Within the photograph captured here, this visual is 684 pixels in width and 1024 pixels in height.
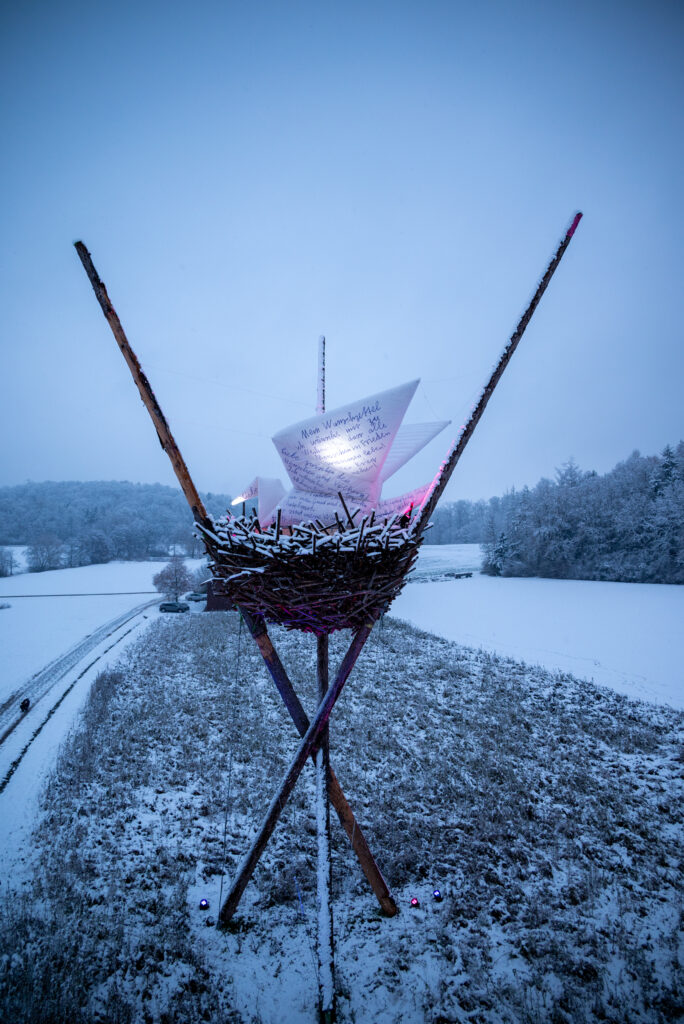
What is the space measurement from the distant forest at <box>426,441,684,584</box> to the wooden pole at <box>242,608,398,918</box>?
19669mm

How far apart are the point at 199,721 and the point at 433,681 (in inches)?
253

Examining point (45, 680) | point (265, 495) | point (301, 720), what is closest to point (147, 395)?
point (265, 495)

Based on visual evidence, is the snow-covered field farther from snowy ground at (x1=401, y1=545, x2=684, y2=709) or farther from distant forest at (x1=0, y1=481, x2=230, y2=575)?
snowy ground at (x1=401, y1=545, x2=684, y2=709)

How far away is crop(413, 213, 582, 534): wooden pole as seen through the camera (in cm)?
203

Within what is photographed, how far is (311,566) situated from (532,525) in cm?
3515

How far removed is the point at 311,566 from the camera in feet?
5.62

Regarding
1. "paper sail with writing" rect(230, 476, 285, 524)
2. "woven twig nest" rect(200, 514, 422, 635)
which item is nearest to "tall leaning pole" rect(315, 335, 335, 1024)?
"woven twig nest" rect(200, 514, 422, 635)

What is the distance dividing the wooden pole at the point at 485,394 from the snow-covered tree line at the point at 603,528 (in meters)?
25.4

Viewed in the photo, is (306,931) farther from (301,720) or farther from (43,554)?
(43,554)

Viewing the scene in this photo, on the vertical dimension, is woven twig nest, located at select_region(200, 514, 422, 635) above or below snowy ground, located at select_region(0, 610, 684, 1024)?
above

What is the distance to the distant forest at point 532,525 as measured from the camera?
2355 cm

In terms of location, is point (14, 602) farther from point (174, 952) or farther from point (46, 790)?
point (174, 952)

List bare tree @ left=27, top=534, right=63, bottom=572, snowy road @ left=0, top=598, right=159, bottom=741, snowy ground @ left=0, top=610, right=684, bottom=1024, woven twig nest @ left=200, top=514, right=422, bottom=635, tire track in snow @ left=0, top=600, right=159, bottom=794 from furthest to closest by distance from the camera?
1. bare tree @ left=27, top=534, right=63, bottom=572
2. snowy road @ left=0, top=598, right=159, bottom=741
3. tire track in snow @ left=0, top=600, right=159, bottom=794
4. snowy ground @ left=0, top=610, right=684, bottom=1024
5. woven twig nest @ left=200, top=514, right=422, bottom=635

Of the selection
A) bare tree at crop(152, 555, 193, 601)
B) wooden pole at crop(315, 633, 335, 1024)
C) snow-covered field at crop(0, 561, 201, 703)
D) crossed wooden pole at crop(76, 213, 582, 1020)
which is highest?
crossed wooden pole at crop(76, 213, 582, 1020)
